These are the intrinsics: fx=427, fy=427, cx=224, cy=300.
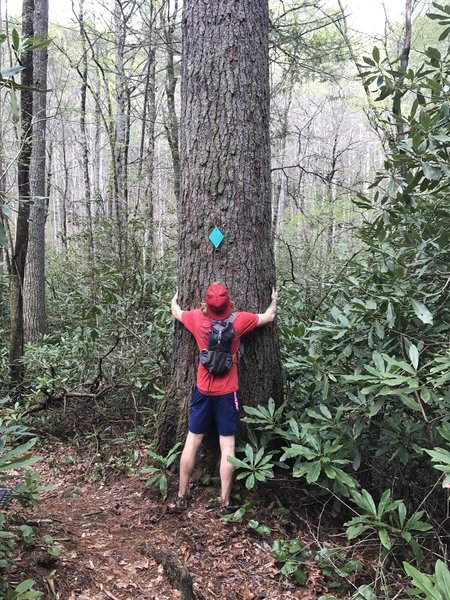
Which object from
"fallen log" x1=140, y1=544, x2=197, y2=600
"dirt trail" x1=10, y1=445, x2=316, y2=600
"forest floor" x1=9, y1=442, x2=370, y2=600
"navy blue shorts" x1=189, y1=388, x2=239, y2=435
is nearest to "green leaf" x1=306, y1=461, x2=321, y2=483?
"forest floor" x1=9, y1=442, x2=370, y2=600

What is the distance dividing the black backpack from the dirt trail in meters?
0.99

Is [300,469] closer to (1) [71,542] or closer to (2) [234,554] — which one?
(2) [234,554]

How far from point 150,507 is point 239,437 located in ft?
2.80

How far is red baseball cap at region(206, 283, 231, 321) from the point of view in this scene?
3.12 meters

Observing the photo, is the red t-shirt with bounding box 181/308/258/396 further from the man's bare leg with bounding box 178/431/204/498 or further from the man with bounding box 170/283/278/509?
the man's bare leg with bounding box 178/431/204/498

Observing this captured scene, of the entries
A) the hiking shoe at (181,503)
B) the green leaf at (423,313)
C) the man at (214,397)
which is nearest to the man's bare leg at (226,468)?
the man at (214,397)

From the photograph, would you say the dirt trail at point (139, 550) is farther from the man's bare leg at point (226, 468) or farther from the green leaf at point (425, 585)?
the green leaf at point (425, 585)

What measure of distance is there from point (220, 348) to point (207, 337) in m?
0.15

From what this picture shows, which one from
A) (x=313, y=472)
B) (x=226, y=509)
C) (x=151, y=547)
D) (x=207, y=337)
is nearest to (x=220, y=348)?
(x=207, y=337)

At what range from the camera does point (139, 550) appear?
2.72 metres

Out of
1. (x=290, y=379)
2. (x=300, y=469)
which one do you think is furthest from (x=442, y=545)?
(x=290, y=379)

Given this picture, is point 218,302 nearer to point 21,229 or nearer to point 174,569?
point 174,569

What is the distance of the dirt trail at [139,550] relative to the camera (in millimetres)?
2291

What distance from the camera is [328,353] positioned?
3344 mm
